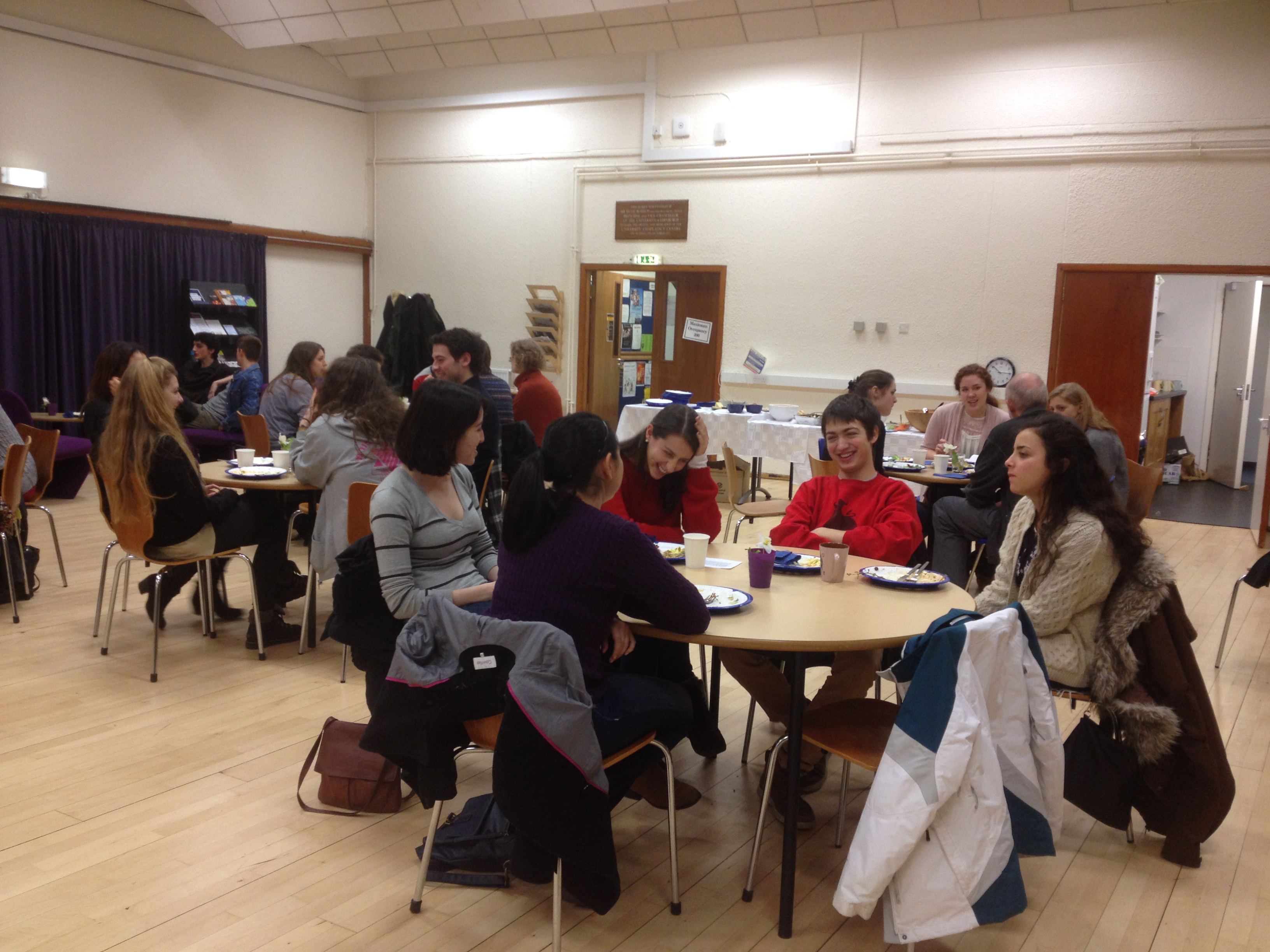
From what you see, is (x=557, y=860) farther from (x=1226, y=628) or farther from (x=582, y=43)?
(x=582, y=43)

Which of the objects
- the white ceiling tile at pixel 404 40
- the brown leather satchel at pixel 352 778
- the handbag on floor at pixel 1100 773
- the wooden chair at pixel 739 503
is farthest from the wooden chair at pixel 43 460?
the white ceiling tile at pixel 404 40

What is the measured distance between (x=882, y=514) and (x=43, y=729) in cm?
306

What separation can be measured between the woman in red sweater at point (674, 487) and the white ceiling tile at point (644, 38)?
22.9ft

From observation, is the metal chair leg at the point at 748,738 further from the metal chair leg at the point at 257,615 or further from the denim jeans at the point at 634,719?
the metal chair leg at the point at 257,615

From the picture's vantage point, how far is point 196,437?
725cm

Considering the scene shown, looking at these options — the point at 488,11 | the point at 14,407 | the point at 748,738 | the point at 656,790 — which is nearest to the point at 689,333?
the point at 488,11

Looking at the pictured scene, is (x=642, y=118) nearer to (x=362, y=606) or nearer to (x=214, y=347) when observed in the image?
(x=214, y=347)

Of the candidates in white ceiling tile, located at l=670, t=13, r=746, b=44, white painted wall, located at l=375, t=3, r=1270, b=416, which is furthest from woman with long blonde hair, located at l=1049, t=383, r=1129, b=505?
white ceiling tile, located at l=670, t=13, r=746, b=44

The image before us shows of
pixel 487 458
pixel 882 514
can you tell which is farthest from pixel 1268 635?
pixel 487 458

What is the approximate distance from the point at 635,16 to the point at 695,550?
776 centimetres

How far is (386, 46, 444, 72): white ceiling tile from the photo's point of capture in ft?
33.7

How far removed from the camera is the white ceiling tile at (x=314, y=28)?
9047mm

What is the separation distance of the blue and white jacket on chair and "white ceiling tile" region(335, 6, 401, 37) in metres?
8.66

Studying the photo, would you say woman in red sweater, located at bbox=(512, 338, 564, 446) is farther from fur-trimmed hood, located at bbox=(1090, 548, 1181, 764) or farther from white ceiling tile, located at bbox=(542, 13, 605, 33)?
fur-trimmed hood, located at bbox=(1090, 548, 1181, 764)
